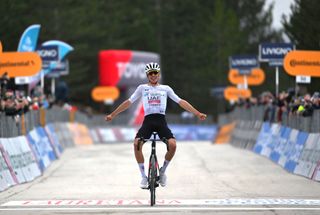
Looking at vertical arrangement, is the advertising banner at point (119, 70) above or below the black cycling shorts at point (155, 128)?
below

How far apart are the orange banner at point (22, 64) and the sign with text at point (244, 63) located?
18062 mm

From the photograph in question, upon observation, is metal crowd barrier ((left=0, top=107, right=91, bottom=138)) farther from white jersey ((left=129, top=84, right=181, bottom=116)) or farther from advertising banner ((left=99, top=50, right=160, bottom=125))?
advertising banner ((left=99, top=50, right=160, bottom=125))

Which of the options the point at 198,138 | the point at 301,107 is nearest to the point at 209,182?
the point at 301,107

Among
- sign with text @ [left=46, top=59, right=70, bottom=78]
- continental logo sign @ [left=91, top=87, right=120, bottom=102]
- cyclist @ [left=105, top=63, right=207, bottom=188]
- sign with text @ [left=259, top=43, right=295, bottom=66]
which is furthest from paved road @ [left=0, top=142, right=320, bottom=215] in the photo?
continental logo sign @ [left=91, top=87, right=120, bottom=102]

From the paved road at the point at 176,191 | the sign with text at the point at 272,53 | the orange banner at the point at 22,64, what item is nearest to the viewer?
the paved road at the point at 176,191

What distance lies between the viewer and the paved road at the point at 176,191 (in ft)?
49.7

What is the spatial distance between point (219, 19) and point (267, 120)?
57382 mm

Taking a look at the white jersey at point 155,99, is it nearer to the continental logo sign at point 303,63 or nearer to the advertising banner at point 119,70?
the continental logo sign at point 303,63

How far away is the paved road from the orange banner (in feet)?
9.14

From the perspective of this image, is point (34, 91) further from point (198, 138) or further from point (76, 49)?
point (76, 49)

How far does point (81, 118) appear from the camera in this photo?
5078 cm

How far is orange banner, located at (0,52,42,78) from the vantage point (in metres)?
26.6

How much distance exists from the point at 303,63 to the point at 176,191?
8473 mm

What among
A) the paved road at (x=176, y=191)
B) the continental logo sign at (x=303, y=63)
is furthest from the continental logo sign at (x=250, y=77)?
the continental logo sign at (x=303, y=63)
